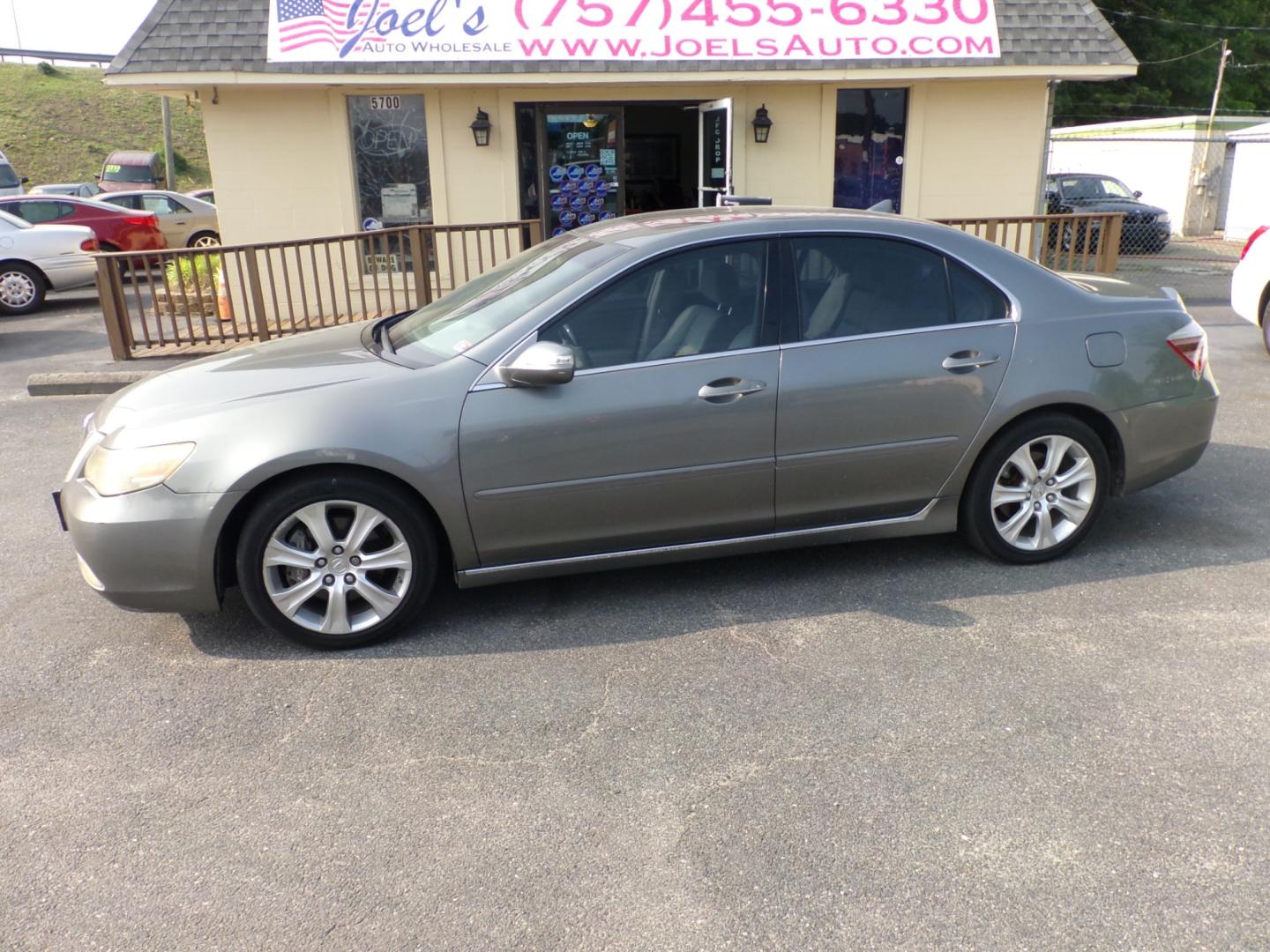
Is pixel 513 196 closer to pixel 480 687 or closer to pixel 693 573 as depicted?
pixel 693 573

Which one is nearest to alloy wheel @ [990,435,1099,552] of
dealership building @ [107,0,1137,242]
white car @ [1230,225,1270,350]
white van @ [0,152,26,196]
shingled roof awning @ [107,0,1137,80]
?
white car @ [1230,225,1270,350]

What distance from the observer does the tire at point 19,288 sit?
13.5 meters

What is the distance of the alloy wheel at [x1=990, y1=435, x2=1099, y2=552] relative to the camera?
457 centimetres

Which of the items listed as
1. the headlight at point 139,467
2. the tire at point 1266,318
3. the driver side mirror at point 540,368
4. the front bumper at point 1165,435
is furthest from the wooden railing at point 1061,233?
the headlight at point 139,467

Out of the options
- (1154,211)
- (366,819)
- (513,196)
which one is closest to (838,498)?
(366,819)

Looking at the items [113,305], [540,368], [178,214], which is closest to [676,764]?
[540,368]

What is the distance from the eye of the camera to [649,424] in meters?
4.03

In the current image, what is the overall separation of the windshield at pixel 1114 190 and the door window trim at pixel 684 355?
56.9ft

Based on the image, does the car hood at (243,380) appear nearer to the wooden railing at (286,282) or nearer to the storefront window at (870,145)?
the wooden railing at (286,282)

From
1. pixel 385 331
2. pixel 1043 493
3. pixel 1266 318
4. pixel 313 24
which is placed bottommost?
pixel 1266 318

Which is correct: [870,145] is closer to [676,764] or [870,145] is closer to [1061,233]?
[1061,233]

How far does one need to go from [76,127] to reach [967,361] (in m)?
54.5

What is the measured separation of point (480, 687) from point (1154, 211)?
17.8m

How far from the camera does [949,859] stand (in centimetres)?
278
